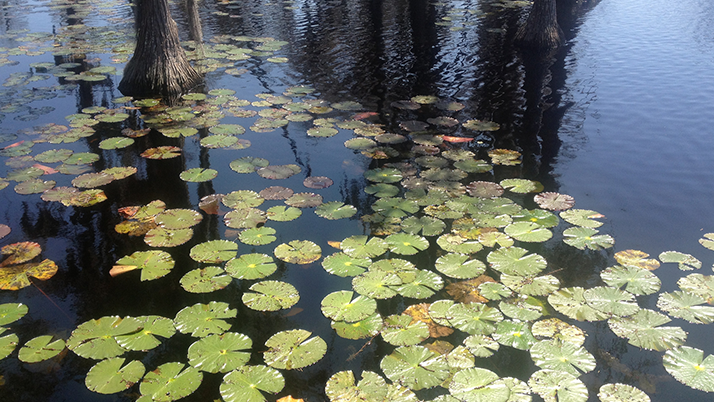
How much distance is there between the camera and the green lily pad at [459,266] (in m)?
3.02

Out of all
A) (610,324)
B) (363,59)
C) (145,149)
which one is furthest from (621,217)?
(363,59)

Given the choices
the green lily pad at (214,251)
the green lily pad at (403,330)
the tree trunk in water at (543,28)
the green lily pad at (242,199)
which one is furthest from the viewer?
the tree trunk in water at (543,28)

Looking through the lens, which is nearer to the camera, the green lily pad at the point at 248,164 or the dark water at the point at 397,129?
the dark water at the point at 397,129

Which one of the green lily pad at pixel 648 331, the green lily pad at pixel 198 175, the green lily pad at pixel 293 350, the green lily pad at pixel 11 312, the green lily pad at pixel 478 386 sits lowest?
the green lily pad at pixel 648 331

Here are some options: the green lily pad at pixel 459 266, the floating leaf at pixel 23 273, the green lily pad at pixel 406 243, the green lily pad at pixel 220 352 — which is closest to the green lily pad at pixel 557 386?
the green lily pad at pixel 459 266

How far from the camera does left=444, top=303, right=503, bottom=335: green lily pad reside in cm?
261

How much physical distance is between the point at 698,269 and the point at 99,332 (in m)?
3.57

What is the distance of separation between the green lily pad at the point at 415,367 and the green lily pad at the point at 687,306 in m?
1.41

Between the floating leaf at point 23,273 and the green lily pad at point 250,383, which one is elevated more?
the floating leaf at point 23,273

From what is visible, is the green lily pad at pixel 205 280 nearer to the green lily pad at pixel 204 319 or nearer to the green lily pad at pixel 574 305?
the green lily pad at pixel 204 319

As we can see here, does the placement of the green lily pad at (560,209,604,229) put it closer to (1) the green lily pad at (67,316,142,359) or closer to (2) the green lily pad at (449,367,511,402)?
(2) the green lily pad at (449,367,511,402)

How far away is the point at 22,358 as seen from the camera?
7.87 feet

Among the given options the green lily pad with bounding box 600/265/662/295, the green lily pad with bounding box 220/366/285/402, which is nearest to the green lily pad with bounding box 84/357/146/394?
the green lily pad with bounding box 220/366/285/402

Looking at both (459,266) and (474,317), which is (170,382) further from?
(459,266)
